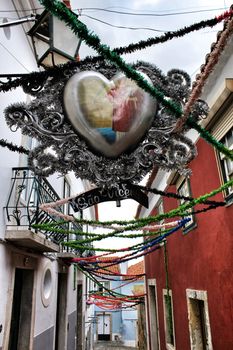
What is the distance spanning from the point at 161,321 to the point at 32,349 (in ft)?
16.8

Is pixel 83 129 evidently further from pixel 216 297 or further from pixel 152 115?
pixel 216 297

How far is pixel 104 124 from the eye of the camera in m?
2.44

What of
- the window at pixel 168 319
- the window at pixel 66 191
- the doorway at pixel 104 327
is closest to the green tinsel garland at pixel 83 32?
the window at pixel 168 319

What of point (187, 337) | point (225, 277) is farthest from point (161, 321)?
point (225, 277)

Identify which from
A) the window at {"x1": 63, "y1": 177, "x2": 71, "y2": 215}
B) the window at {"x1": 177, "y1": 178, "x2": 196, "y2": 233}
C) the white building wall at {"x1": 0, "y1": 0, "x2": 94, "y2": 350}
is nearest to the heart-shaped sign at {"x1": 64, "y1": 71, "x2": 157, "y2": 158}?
the white building wall at {"x1": 0, "y1": 0, "x2": 94, "y2": 350}

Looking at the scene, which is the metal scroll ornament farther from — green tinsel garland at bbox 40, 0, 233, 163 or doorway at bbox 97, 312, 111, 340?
doorway at bbox 97, 312, 111, 340

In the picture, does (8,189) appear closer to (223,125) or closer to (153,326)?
(223,125)

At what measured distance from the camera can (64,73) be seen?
2.55 meters

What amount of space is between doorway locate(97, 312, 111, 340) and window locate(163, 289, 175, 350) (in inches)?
827

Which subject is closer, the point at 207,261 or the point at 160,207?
the point at 207,261

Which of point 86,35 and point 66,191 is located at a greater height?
point 66,191

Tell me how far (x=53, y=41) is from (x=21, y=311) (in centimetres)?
534

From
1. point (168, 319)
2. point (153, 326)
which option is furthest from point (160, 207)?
point (153, 326)

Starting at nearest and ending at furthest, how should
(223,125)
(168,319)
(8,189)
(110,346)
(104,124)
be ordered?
(104,124) < (223,125) < (8,189) < (168,319) < (110,346)
